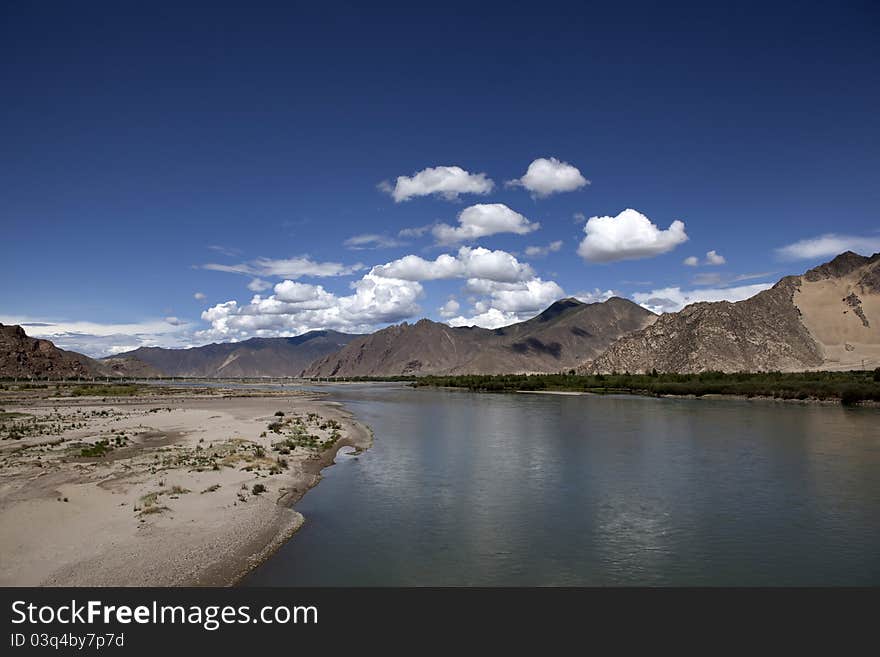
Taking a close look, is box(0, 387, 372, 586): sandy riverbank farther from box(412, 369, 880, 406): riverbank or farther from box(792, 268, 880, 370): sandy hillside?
box(792, 268, 880, 370): sandy hillside

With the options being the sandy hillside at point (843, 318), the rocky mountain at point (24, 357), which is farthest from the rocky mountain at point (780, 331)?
the rocky mountain at point (24, 357)

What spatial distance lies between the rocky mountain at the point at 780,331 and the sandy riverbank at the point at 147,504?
136 metres

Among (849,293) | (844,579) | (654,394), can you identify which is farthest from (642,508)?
(849,293)

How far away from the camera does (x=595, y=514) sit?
2053 centimetres

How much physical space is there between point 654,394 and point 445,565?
309ft

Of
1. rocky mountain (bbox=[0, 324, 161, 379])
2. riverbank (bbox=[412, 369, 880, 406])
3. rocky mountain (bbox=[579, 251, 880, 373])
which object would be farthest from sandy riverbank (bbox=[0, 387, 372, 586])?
rocky mountain (bbox=[0, 324, 161, 379])

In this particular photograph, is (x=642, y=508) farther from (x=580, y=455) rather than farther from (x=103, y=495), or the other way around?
(x=103, y=495)

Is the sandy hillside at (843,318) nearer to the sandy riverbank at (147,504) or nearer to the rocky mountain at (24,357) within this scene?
the sandy riverbank at (147,504)

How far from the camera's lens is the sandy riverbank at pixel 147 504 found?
13.7 meters

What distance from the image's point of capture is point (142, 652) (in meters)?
9.84

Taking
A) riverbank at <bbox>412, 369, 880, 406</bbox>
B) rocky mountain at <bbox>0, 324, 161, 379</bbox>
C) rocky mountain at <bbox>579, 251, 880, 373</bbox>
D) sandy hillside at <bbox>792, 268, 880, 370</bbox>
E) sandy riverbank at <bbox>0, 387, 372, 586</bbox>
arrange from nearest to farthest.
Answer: sandy riverbank at <bbox>0, 387, 372, 586</bbox> < riverbank at <bbox>412, 369, 880, 406</bbox> < rocky mountain at <bbox>579, 251, 880, 373</bbox> < sandy hillside at <bbox>792, 268, 880, 370</bbox> < rocky mountain at <bbox>0, 324, 161, 379</bbox>

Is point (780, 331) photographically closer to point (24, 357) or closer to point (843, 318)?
point (843, 318)

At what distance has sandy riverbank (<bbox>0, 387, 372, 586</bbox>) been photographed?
1373 cm

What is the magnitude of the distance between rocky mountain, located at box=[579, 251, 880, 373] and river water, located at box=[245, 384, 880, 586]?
380 ft
